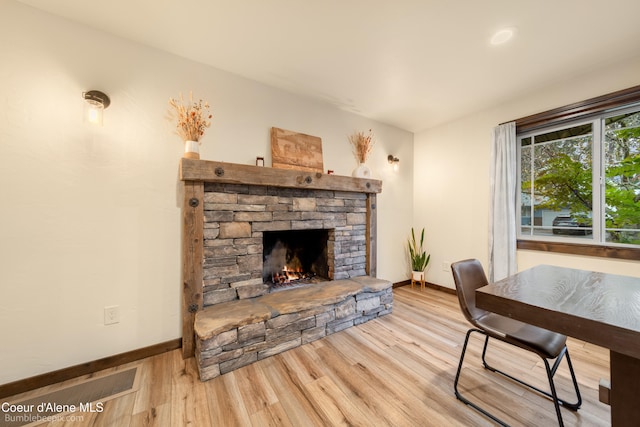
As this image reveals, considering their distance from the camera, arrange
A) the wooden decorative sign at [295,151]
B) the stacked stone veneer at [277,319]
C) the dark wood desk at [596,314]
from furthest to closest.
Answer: the wooden decorative sign at [295,151] → the stacked stone veneer at [277,319] → the dark wood desk at [596,314]

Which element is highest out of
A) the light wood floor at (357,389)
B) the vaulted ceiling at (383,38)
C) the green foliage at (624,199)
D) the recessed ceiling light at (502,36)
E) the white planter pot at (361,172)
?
the vaulted ceiling at (383,38)

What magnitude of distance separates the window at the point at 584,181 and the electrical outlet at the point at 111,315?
4092 mm

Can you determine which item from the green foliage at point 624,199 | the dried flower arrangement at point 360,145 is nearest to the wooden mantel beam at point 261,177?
the dried flower arrangement at point 360,145

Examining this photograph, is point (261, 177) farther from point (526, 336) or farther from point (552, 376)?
point (552, 376)

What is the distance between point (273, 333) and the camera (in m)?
1.89

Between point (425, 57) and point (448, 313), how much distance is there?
263 centimetres

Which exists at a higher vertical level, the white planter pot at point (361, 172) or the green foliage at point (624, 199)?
the white planter pot at point (361, 172)

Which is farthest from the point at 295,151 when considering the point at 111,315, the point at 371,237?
the point at 111,315

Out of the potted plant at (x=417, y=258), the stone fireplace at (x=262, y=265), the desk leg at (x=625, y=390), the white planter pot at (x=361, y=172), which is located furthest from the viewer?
the potted plant at (x=417, y=258)

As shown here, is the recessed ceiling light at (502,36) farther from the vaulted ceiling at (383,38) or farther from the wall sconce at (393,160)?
the wall sconce at (393,160)

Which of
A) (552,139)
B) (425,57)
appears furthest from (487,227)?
(425,57)

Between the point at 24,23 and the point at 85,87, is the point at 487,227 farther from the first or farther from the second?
the point at 24,23

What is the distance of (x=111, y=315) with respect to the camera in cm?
175

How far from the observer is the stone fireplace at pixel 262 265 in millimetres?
1807
